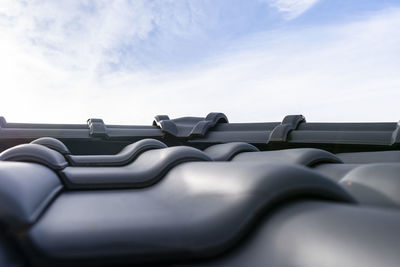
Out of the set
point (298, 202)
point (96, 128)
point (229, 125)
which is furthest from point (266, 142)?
point (298, 202)

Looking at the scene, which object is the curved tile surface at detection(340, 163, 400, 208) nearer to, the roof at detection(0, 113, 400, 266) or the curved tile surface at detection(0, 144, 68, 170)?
the roof at detection(0, 113, 400, 266)

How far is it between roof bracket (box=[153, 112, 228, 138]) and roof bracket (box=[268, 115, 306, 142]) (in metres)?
1.04

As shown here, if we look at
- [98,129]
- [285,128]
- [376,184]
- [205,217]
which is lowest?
[205,217]

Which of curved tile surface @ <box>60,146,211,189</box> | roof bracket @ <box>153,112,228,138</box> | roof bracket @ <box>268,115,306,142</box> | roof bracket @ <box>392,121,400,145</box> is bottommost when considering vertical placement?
curved tile surface @ <box>60,146,211,189</box>

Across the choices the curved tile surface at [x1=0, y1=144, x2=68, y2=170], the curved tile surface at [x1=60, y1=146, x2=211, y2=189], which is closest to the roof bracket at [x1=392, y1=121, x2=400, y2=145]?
the curved tile surface at [x1=60, y1=146, x2=211, y2=189]

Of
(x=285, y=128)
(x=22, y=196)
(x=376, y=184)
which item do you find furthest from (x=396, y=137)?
(x=22, y=196)

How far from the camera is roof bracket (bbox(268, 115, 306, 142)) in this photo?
4.28 metres

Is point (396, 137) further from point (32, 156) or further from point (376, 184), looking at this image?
point (32, 156)

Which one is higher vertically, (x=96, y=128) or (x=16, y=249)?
(x=96, y=128)

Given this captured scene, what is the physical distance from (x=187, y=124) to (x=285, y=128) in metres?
1.73

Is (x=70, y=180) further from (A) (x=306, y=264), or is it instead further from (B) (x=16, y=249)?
(A) (x=306, y=264)

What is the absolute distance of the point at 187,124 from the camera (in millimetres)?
5621

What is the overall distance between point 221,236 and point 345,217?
296mm

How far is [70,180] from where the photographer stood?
180cm
